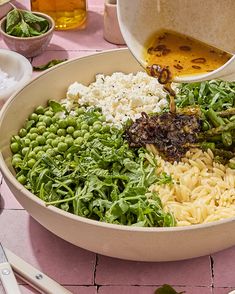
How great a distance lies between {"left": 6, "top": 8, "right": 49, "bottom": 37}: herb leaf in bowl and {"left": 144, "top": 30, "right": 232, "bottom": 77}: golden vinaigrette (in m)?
0.70

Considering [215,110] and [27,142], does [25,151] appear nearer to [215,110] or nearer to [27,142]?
[27,142]

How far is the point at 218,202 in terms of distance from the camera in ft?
4.46

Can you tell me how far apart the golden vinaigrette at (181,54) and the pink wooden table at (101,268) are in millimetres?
388

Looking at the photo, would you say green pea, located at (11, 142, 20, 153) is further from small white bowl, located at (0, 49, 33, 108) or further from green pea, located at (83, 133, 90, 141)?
small white bowl, located at (0, 49, 33, 108)

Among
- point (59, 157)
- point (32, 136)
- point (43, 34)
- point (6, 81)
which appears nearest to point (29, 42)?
point (43, 34)

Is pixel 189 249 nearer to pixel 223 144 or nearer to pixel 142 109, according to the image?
pixel 223 144

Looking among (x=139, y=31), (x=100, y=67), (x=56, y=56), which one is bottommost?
(x=56, y=56)

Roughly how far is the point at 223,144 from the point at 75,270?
16.5 inches

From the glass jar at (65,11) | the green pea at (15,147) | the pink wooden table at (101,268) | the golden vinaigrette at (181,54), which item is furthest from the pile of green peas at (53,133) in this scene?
the glass jar at (65,11)

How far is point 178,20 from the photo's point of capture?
1.50m

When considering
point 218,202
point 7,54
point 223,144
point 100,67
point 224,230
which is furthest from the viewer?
point 7,54

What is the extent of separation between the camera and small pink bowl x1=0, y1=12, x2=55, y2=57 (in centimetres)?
204

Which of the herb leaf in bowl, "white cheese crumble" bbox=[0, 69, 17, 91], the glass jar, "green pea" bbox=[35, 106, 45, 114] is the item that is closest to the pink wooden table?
"green pea" bbox=[35, 106, 45, 114]

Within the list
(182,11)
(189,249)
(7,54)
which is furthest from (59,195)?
(7,54)
